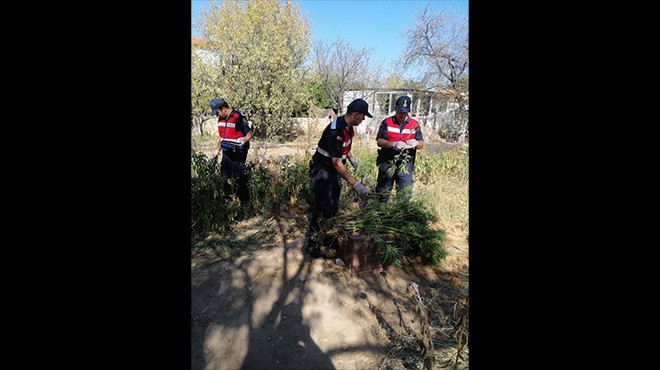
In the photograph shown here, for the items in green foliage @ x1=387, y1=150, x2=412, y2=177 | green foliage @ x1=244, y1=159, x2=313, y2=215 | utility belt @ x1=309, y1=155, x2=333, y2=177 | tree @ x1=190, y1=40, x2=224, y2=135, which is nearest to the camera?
utility belt @ x1=309, y1=155, x2=333, y2=177

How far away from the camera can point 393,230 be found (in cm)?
412

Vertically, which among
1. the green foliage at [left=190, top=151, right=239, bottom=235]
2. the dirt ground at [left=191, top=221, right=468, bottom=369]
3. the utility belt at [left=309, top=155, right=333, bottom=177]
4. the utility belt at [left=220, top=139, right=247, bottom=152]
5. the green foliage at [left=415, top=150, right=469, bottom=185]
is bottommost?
the dirt ground at [left=191, top=221, right=468, bottom=369]

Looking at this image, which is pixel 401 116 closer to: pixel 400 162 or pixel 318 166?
pixel 400 162

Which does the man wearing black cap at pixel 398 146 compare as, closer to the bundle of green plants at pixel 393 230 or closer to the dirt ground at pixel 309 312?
the bundle of green plants at pixel 393 230

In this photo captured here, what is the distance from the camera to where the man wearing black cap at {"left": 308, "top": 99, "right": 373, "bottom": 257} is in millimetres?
4039

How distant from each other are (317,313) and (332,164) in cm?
177

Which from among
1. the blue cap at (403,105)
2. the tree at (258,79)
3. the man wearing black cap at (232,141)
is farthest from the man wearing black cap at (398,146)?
the tree at (258,79)

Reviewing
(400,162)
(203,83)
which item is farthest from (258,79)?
(400,162)

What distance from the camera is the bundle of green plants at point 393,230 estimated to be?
408 cm

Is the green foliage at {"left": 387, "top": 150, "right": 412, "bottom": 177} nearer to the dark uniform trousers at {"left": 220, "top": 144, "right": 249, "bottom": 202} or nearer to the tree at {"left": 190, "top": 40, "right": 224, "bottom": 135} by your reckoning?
the dark uniform trousers at {"left": 220, "top": 144, "right": 249, "bottom": 202}

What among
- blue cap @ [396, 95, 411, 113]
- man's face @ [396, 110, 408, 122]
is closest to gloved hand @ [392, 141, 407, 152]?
man's face @ [396, 110, 408, 122]

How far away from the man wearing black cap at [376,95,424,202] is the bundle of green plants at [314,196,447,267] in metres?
0.76
